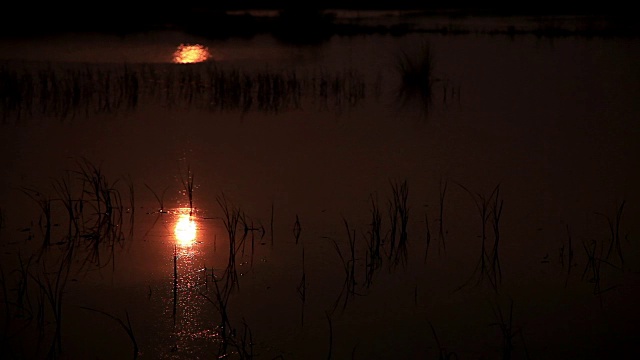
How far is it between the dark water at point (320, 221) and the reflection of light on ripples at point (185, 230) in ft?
0.10

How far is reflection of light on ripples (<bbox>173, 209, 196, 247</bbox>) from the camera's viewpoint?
3551 mm

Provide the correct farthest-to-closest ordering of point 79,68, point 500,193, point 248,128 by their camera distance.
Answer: point 79,68
point 248,128
point 500,193

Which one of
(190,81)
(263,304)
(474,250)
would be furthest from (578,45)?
(263,304)

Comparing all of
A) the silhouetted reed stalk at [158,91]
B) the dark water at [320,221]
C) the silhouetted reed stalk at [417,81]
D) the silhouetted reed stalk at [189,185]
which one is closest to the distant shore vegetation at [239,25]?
the silhouetted reed stalk at [158,91]

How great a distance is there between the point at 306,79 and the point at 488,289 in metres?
6.49

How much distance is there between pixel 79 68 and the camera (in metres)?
9.98

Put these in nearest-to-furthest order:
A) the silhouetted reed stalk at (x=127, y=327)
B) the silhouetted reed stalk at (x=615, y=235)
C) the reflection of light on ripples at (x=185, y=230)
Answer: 1. the silhouetted reed stalk at (x=127, y=327)
2. the silhouetted reed stalk at (x=615, y=235)
3. the reflection of light on ripples at (x=185, y=230)

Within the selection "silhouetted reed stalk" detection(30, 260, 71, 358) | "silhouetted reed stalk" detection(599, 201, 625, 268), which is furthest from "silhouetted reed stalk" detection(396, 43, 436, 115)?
"silhouetted reed stalk" detection(30, 260, 71, 358)

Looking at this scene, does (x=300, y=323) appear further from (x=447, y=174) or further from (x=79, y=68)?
(x=79, y=68)

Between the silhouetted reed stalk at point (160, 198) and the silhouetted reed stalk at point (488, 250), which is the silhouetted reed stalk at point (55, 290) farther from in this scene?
the silhouetted reed stalk at point (488, 250)

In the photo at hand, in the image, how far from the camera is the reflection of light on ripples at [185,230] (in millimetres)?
3551

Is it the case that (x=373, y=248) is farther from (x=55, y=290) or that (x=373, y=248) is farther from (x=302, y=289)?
(x=55, y=290)

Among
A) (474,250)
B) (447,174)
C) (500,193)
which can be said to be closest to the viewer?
Answer: (474,250)

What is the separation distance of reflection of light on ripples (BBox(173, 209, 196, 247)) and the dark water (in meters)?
0.03
